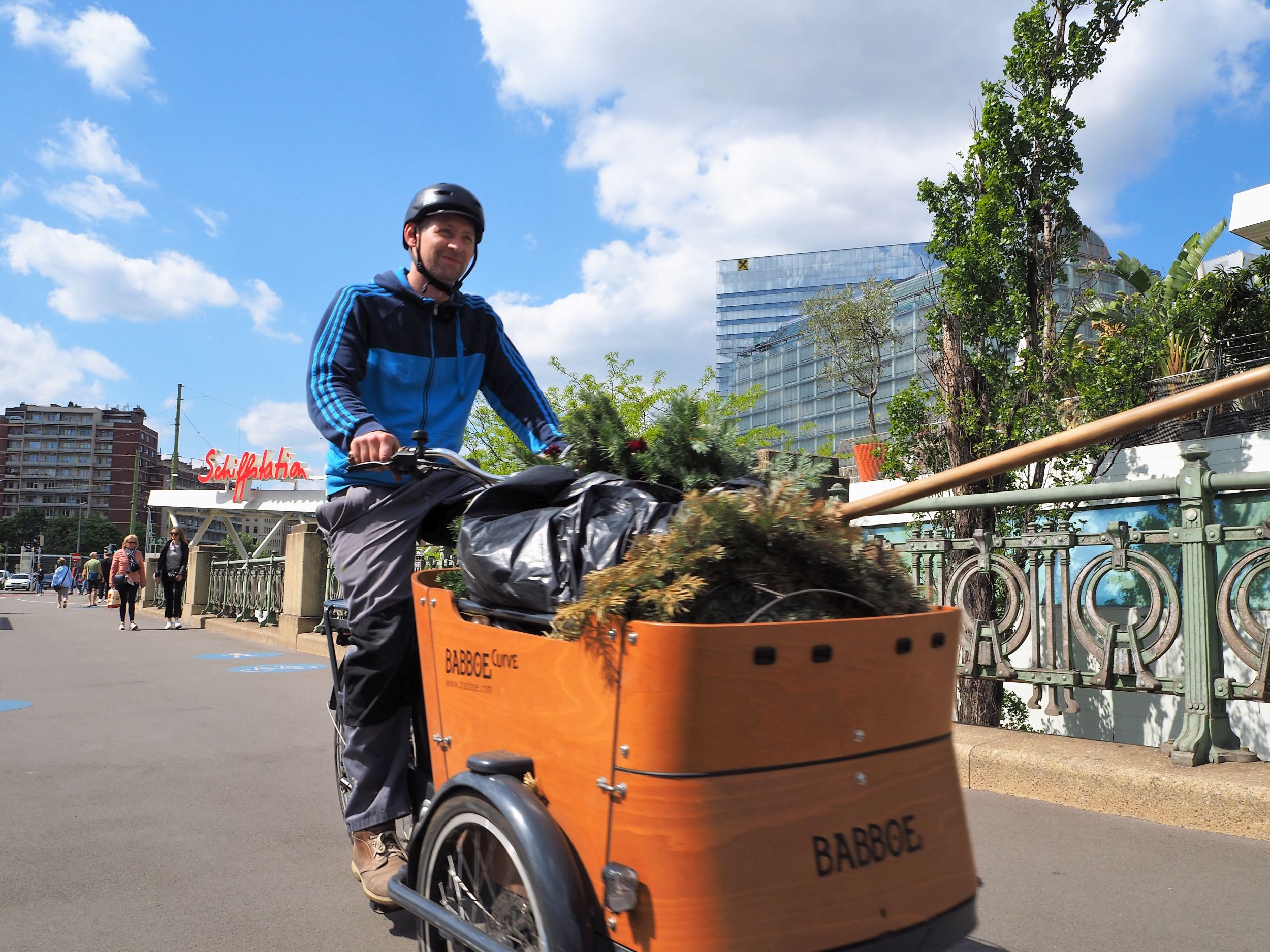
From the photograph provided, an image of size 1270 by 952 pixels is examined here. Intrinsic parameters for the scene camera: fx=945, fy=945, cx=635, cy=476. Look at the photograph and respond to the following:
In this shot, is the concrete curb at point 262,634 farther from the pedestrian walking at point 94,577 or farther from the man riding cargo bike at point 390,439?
the pedestrian walking at point 94,577

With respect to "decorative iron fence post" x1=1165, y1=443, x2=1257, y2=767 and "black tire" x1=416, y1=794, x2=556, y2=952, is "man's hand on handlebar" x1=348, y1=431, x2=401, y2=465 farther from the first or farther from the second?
"decorative iron fence post" x1=1165, y1=443, x2=1257, y2=767

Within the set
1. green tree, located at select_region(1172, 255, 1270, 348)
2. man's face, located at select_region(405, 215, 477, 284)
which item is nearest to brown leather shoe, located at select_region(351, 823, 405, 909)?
man's face, located at select_region(405, 215, 477, 284)

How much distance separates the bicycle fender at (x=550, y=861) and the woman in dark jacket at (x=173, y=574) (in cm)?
1674

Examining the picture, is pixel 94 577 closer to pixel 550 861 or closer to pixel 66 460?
pixel 550 861

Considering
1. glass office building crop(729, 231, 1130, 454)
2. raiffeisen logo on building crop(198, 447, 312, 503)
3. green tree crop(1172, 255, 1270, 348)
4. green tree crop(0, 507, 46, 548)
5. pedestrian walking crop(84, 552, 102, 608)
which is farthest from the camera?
green tree crop(0, 507, 46, 548)

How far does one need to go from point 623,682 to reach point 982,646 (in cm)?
398

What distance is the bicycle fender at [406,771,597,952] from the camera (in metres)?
1.72

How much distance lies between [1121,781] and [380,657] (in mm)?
2983

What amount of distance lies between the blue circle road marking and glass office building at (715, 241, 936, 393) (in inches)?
5472

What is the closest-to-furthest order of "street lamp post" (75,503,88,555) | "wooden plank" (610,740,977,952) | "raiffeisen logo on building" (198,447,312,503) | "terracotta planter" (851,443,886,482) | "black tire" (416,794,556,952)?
Answer: "wooden plank" (610,740,977,952) → "black tire" (416,794,556,952) → "terracotta planter" (851,443,886,482) → "raiffeisen logo on building" (198,447,312,503) → "street lamp post" (75,503,88,555)

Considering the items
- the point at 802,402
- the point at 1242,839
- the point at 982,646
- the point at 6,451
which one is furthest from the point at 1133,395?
the point at 6,451

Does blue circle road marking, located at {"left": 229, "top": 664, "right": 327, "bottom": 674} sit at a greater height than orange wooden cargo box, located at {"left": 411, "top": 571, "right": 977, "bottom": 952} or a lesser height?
lesser

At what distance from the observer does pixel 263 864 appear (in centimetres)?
344

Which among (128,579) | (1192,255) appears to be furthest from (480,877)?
(1192,255)
